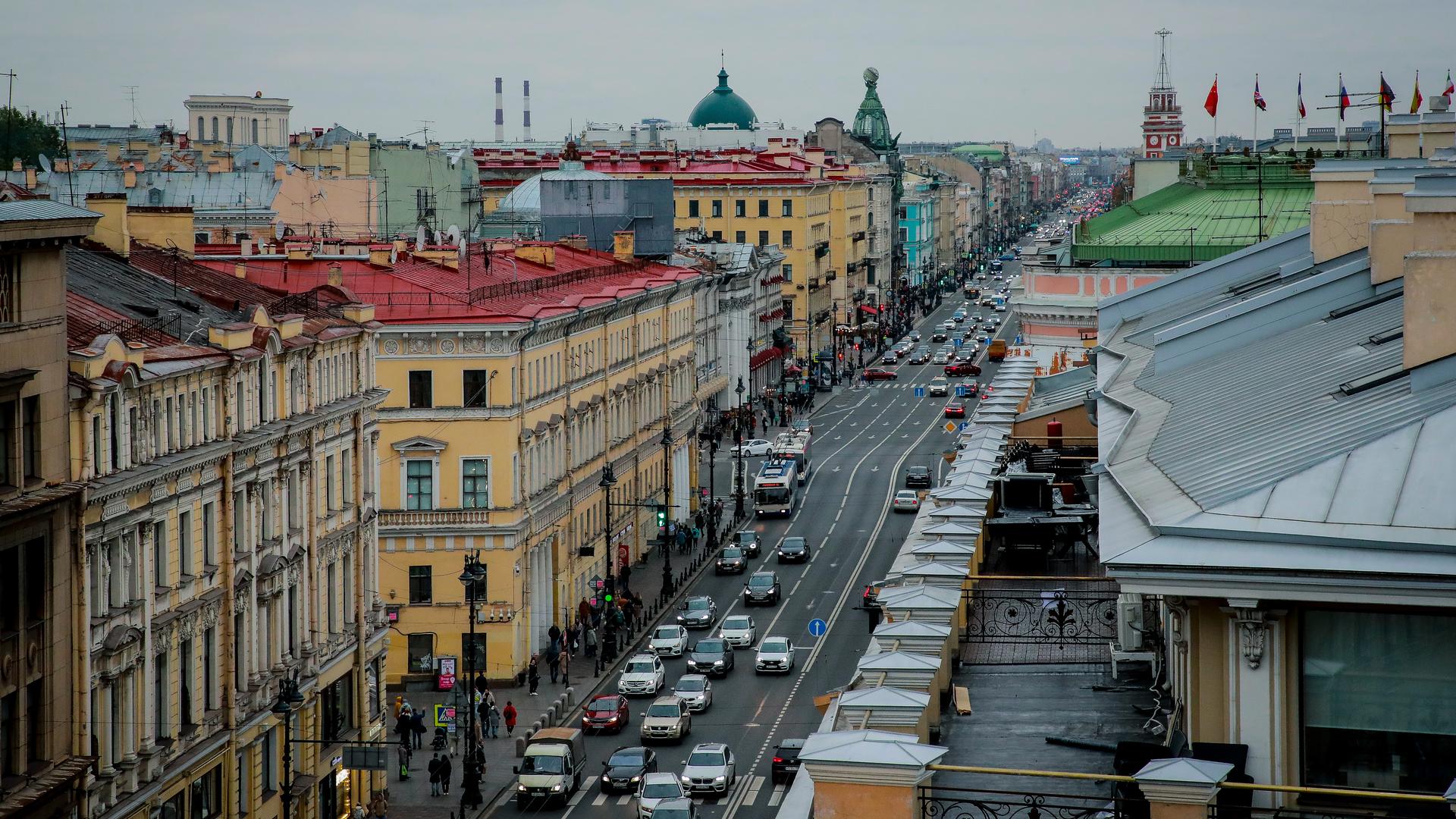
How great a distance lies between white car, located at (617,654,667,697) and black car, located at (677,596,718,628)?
6593 mm

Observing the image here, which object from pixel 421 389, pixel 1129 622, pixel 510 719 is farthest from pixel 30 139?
pixel 1129 622

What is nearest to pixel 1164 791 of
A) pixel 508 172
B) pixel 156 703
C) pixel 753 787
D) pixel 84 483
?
pixel 84 483

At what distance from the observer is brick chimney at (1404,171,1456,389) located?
13914 mm

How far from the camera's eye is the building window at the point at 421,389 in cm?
5559

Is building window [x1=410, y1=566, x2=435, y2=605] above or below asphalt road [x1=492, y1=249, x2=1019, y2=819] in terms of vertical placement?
above

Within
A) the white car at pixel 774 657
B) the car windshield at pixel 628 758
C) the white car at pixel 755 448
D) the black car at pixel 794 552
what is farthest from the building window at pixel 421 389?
the white car at pixel 755 448

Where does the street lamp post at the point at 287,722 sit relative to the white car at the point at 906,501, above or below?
above

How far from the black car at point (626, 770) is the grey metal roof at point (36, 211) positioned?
1817 cm

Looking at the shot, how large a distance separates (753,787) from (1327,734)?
3229 centimetres

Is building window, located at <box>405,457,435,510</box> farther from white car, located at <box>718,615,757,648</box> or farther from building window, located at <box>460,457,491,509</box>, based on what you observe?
white car, located at <box>718,615,757,648</box>

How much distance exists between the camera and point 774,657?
2197 inches

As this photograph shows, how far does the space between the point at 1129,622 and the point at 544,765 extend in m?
24.7

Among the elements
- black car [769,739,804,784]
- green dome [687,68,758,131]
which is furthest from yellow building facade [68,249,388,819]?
green dome [687,68,758,131]

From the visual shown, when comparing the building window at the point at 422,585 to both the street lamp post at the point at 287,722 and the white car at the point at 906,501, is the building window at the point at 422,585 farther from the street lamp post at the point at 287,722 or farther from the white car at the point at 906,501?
the white car at the point at 906,501
